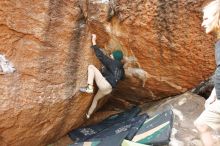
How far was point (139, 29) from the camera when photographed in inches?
194

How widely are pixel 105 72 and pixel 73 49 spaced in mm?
609

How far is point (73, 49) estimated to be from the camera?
5.16m

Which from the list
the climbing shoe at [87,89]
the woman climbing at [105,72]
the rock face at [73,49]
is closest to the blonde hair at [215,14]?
the rock face at [73,49]

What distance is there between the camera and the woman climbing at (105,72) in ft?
17.3

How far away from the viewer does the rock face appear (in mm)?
4688

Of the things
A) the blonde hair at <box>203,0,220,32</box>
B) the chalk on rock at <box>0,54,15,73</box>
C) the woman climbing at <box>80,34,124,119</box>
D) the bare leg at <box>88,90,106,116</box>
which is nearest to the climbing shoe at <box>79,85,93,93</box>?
the woman climbing at <box>80,34,124,119</box>

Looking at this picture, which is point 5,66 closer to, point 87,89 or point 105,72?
point 87,89

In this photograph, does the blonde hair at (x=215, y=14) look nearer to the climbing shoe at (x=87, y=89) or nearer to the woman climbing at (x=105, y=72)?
the woman climbing at (x=105, y=72)

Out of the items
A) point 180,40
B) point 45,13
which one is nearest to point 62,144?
point 45,13

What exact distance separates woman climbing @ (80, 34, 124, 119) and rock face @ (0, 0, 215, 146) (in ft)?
0.33

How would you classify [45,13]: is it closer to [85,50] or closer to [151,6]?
[85,50]

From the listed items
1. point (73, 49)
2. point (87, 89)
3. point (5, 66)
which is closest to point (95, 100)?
point (87, 89)

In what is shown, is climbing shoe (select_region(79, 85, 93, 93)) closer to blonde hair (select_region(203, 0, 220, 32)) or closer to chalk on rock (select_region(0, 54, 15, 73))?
chalk on rock (select_region(0, 54, 15, 73))

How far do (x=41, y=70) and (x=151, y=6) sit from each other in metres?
1.70
